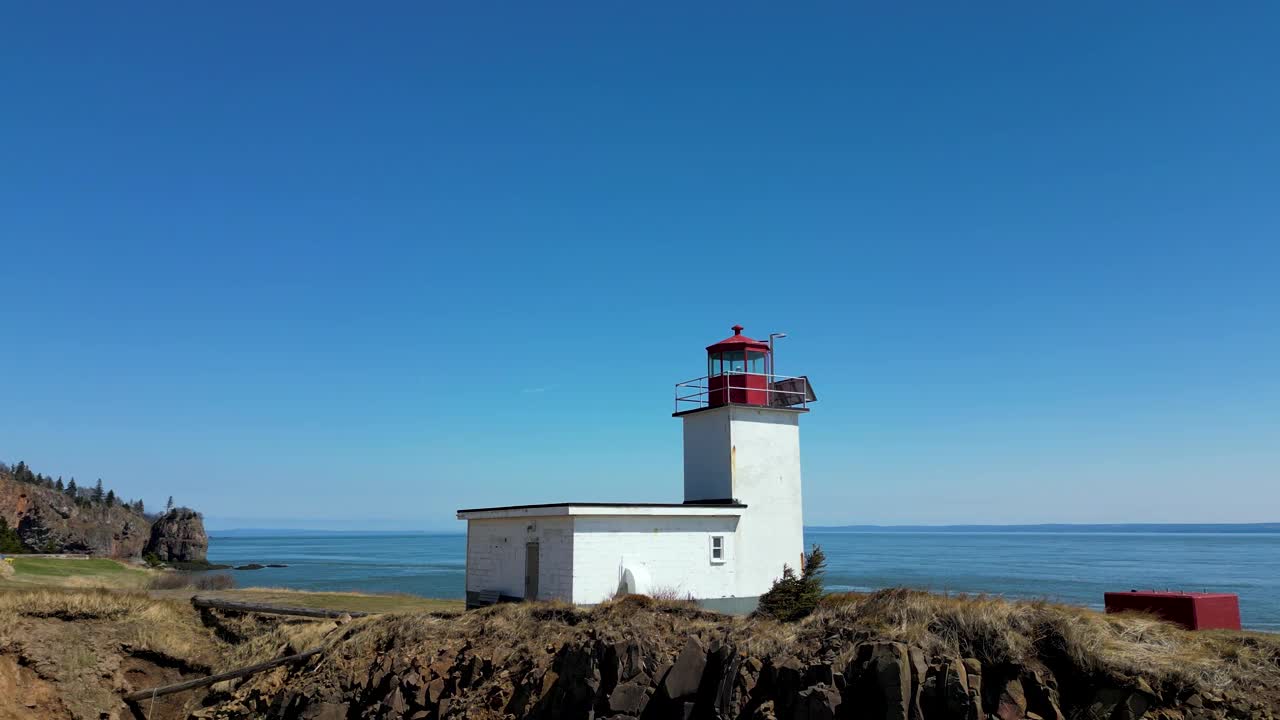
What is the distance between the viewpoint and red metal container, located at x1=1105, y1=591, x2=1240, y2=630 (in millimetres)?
14273

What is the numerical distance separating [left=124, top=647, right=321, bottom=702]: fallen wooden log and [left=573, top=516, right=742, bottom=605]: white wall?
A: 21.8 ft

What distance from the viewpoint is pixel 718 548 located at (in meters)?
22.7

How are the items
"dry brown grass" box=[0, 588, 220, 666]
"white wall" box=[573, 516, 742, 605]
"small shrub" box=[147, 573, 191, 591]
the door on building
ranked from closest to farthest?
"white wall" box=[573, 516, 742, 605], "dry brown grass" box=[0, 588, 220, 666], the door on building, "small shrub" box=[147, 573, 191, 591]

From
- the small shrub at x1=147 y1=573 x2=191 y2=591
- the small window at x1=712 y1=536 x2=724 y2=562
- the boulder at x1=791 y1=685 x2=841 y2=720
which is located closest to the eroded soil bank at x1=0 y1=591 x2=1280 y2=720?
the boulder at x1=791 y1=685 x2=841 y2=720

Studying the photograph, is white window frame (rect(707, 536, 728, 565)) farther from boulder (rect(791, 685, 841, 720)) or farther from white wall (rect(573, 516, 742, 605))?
boulder (rect(791, 685, 841, 720))

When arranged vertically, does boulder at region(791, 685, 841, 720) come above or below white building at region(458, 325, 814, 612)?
below

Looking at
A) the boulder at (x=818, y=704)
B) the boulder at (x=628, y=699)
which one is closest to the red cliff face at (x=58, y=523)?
the boulder at (x=628, y=699)

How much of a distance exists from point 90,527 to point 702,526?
7438 centimetres

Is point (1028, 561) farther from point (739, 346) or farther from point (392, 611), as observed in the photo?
point (392, 611)

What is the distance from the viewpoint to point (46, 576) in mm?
31984

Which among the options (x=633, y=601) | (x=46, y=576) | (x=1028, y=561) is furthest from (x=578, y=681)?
(x=1028, y=561)

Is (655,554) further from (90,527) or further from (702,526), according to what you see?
(90,527)

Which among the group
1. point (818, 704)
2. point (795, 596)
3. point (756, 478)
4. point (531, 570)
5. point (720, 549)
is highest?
point (756, 478)


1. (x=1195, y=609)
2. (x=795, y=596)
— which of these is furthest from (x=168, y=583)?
(x=1195, y=609)
